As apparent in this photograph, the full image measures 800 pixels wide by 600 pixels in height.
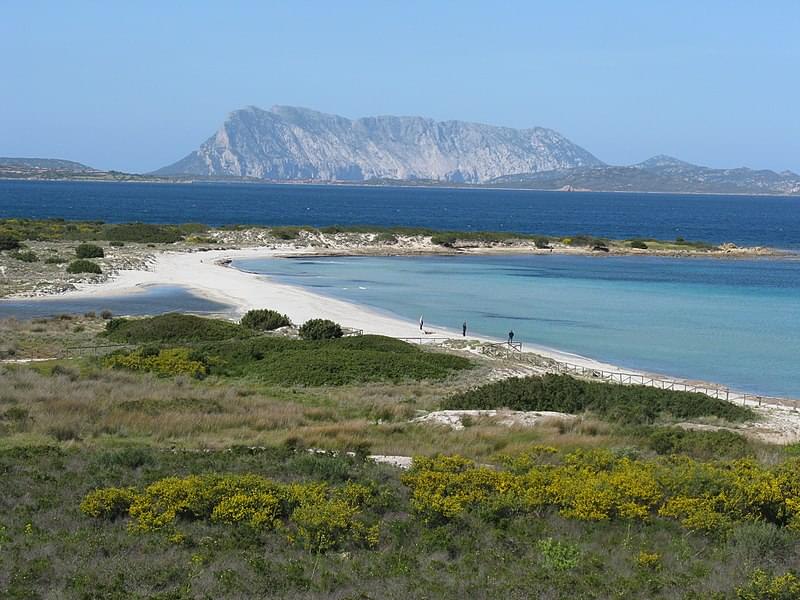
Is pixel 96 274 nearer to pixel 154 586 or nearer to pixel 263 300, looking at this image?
pixel 263 300

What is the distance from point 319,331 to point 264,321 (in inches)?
221

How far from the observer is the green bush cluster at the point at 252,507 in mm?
10898

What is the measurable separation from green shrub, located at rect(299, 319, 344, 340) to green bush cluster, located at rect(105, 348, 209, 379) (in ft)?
23.4

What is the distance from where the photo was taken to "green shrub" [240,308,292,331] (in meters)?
39.6

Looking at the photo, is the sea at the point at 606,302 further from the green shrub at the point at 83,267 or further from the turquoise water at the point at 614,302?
the green shrub at the point at 83,267

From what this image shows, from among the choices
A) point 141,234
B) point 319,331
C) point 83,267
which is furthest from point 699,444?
point 141,234

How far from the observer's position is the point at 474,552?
10.6 m

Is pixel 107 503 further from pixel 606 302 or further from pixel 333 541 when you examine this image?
pixel 606 302

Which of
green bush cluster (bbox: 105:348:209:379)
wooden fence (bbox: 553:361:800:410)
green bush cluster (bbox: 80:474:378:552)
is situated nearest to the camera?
green bush cluster (bbox: 80:474:378:552)

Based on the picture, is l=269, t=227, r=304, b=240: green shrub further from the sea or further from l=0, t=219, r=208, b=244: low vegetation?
the sea

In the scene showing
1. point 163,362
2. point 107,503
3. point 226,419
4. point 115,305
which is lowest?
point 115,305

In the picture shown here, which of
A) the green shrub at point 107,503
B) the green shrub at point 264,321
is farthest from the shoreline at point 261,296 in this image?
the green shrub at point 107,503

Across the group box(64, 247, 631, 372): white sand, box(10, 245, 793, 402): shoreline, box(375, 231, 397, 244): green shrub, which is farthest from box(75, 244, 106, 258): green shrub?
box(375, 231, 397, 244): green shrub

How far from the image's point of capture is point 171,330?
113ft
